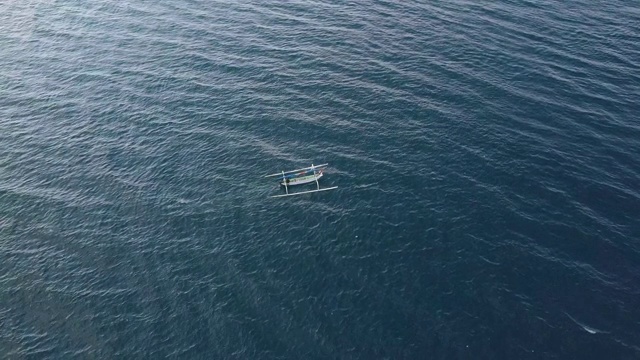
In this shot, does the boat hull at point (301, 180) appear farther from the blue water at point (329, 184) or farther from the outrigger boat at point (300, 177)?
the blue water at point (329, 184)

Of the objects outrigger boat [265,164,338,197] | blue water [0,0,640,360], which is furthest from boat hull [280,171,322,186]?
blue water [0,0,640,360]

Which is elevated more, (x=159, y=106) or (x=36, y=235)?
(x=159, y=106)

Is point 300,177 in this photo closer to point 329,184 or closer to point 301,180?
point 301,180

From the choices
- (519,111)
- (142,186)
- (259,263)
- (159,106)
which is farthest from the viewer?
(159,106)

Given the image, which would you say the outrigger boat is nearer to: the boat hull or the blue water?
the boat hull

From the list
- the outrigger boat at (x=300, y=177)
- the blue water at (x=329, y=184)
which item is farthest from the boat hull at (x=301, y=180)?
the blue water at (x=329, y=184)

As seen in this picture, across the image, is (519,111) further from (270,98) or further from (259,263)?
(259,263)

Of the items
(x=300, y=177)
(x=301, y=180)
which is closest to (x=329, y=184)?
(x=301, y=180)

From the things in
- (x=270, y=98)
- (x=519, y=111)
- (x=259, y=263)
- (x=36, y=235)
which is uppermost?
(x=519, y=111)

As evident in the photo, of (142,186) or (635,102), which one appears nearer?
(142,186)

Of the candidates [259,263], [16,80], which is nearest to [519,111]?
[259,263]
